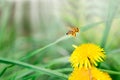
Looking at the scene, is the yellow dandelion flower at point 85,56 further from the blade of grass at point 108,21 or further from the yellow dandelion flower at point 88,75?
the blade of grass at point 108,21

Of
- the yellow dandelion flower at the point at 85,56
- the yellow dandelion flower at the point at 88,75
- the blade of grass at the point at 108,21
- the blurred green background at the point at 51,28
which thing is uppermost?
the blurred green background at the point at 51,28

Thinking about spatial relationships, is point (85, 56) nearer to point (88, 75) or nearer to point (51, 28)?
point (88, 75)

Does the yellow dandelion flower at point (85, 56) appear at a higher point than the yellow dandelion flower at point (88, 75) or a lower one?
higher

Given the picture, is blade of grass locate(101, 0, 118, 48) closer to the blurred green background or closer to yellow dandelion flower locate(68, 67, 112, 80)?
the blurred green background

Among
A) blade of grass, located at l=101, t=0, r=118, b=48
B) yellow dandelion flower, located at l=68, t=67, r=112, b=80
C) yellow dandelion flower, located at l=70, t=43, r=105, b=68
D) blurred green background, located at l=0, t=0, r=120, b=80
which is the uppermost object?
blurred green background, located at l=0, t=0, r=120, b=80

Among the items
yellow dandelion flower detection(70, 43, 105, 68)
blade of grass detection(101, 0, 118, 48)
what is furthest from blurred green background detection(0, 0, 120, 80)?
yellow dandelion flower detection(70, 43, 105, 68)

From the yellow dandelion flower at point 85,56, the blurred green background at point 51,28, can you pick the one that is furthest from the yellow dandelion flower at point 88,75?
the blurred green background at point 51,28

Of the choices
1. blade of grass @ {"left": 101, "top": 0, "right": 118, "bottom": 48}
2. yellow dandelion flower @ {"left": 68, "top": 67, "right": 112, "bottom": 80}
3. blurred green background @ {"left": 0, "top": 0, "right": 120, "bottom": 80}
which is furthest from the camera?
blurred green background @ {"left": 0, "top": 0, "right": 120, "bottom": 80}

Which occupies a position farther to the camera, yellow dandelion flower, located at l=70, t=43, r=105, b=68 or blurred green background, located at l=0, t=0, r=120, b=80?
blurred green background, located at l=0, t=0, r=120, b=80

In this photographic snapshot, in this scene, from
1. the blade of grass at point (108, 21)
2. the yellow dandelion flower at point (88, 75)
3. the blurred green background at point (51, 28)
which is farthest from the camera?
the blurred green background at point (51, 28)
